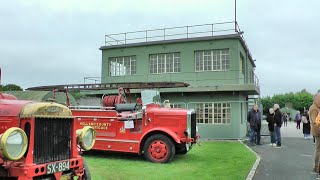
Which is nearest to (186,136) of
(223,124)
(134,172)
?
(134,172)

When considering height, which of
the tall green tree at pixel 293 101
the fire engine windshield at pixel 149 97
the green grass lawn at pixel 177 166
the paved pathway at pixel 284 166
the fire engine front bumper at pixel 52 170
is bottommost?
the paved pathway at pixel 284 166

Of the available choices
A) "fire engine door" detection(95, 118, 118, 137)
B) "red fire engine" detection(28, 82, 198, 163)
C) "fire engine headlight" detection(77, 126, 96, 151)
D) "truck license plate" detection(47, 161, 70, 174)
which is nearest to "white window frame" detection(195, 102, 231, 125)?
"red fire engine" detection(28, 82, 198, 163)

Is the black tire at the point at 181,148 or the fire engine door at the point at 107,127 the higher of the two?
the fire engine door at the point at 107,127

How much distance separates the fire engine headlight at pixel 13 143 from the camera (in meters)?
5.37

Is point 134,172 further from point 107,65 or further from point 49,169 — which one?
point 107,65

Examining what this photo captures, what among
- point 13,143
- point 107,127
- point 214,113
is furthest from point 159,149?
point 214,113

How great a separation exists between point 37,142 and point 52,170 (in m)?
0.51

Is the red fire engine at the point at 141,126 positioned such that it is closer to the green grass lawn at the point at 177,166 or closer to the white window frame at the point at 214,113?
the green grass lawn at the point at 177,166

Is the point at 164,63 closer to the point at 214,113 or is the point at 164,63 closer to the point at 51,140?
the point at 214,113

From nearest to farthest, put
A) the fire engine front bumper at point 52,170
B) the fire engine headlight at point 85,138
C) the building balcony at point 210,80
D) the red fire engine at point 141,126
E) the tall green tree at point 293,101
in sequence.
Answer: the fire engine front bumper at point 52,170
the fire engine headlight at point 85,138
the red fire engine at point 141,126
the building balcony at point 210,80
the tall green tree at point 293,101

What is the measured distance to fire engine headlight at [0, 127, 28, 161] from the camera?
537 cm

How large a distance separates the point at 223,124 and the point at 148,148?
12.8 m

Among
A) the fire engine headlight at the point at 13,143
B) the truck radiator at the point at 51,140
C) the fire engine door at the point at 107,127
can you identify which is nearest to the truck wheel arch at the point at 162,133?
the fire engine door at the point at 107,127

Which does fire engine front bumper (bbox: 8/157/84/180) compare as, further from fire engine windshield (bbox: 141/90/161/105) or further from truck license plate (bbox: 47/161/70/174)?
fire engine windshield (bbox: 141/90/161/105)
